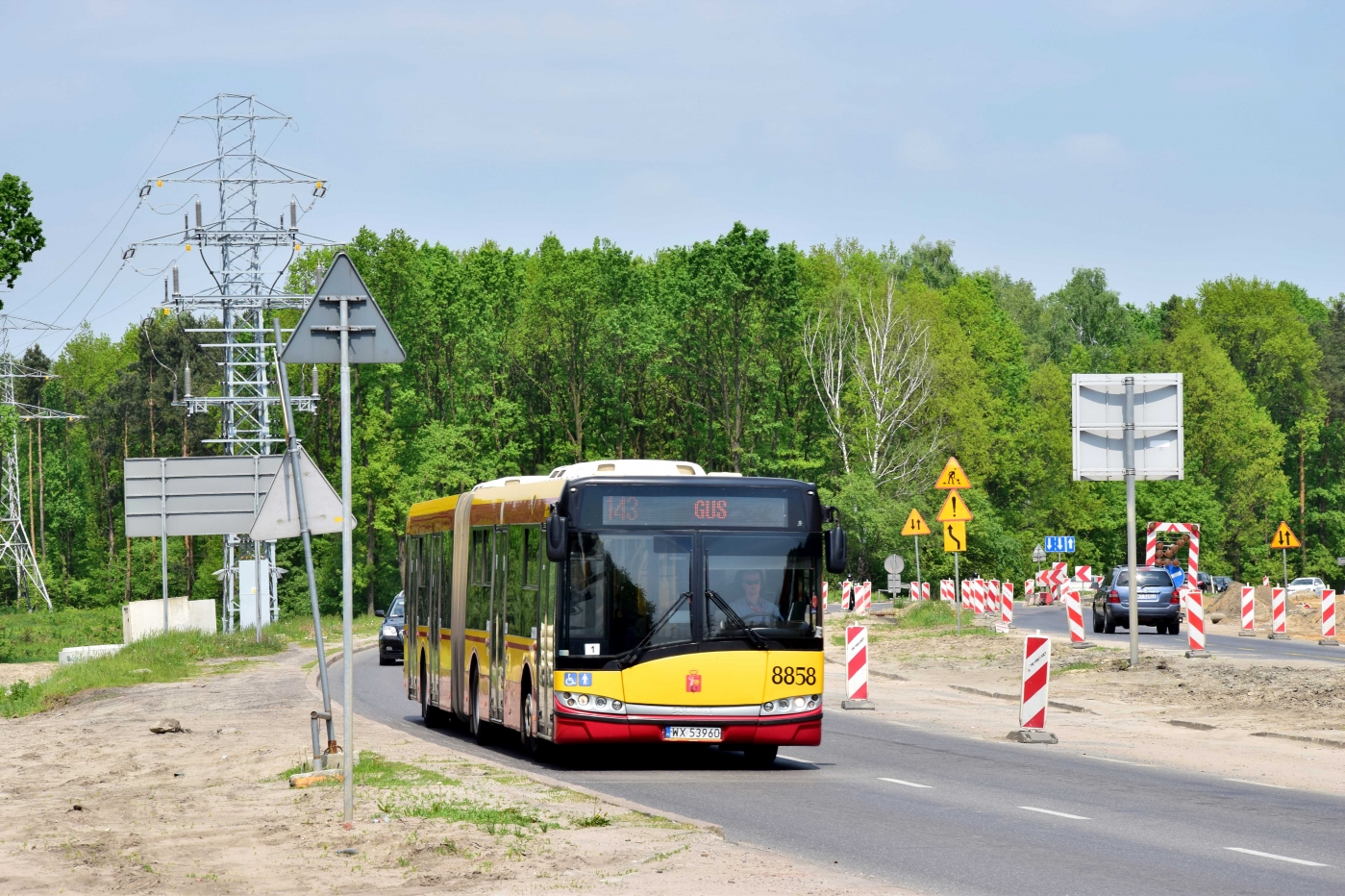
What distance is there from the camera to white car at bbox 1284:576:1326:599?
8130 cm

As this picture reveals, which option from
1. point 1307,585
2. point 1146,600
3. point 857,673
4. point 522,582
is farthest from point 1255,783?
point 1307,585

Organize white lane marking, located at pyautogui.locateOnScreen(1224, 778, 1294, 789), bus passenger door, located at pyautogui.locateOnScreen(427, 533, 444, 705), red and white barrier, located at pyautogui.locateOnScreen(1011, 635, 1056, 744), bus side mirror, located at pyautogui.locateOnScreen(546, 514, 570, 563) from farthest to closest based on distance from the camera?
bus passenger door, located at pyautogui.locateOnScreen(427, 533, 444, 705) → red and white barrier, located at pyautogui.locateOnScreen(1011, 635, 1056, 744) → bus side mirror, located at pyautogui.locateOnScreen(546, 514, 570, 563) → white lane marking, located at pyautogui.locateOnScreen(1224, 778, 1294, 789)

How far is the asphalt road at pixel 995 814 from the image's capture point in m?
10.7

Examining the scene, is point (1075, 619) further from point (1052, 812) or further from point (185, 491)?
point (1052, 812)

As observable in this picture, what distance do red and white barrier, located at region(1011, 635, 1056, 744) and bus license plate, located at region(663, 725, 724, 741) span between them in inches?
172

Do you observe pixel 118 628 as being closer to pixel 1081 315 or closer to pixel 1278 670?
pixel 1278 670

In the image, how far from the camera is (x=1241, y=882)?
10328mm

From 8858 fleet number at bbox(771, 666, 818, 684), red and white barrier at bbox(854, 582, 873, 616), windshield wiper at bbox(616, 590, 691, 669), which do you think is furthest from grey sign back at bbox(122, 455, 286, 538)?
8858 fleet number at bbox(771, 666, 818, 684)

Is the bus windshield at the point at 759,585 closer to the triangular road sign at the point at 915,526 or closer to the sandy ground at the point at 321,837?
the sandy ground at the point at 321,837

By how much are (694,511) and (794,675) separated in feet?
6.05

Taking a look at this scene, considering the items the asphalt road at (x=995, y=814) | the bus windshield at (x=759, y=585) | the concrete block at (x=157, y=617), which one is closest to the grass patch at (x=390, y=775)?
the asphalt road at (x=995, y=814)

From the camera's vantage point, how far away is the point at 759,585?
56.9 ft

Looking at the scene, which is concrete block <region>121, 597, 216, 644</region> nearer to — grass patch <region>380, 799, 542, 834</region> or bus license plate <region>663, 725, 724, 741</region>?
A: bus license plate <region>663, 725, 724, 741</region>

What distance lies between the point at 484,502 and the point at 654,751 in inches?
137
